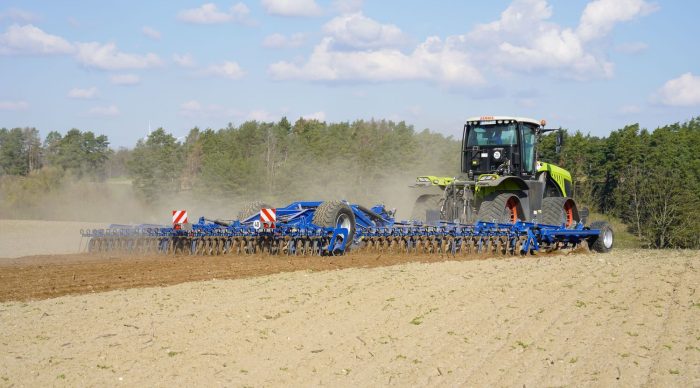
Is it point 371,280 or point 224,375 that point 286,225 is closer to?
point 371,280

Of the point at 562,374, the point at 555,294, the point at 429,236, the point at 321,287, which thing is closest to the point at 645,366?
the point at 562,374

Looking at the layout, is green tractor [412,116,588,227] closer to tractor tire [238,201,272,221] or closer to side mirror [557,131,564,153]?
side mirror [557,131,564,153]

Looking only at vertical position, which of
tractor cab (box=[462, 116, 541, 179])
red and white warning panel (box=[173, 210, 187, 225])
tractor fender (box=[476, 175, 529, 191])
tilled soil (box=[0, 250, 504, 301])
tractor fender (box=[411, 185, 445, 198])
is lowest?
tilled soil (box=[0, 250, 504, 301])

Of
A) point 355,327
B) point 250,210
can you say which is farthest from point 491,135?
point 355,327

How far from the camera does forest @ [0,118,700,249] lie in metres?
40.5

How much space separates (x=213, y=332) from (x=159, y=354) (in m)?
0.85

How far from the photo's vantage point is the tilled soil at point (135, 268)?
10453 millimetres

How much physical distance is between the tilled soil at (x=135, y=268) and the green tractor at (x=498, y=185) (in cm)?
185

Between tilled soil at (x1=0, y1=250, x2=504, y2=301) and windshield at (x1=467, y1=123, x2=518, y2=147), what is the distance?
311 centimetres

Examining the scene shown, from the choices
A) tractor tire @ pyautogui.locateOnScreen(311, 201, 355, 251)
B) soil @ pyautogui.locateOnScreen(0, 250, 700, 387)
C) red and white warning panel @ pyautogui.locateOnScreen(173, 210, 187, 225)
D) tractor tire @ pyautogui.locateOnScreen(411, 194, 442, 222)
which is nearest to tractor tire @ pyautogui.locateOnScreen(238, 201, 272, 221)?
red and white warning panel @ pyautogui.locateOnScreen(173, 210, 187, 225)

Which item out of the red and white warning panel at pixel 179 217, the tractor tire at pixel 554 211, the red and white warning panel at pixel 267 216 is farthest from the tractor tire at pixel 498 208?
the red and white warning panel at pixel 179 217

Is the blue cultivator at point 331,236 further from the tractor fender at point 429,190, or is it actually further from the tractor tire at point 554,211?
the tractor fender at point 429,190

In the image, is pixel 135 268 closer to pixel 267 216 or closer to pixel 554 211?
pixel 267 216

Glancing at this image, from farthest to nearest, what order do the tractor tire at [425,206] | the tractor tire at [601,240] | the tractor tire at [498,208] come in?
the tractor tire at [601,240] → the tractor tire at [425,206] → the tractor tire at [498,208]
